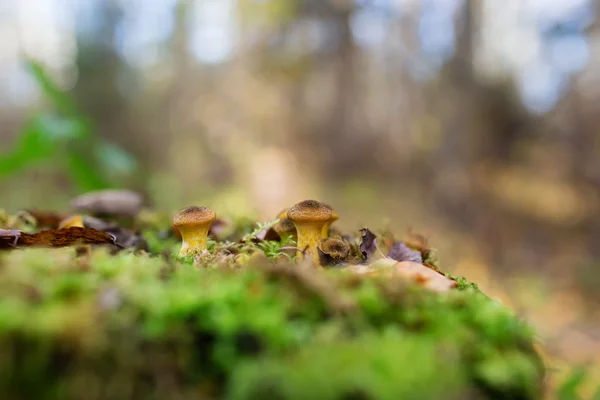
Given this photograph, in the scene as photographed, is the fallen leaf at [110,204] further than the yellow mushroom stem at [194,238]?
Yes

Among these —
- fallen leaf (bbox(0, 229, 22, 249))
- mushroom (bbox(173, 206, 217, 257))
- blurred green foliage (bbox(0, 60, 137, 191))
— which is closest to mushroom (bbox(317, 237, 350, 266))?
mushroom (bbox(173, 206, 217, 257))

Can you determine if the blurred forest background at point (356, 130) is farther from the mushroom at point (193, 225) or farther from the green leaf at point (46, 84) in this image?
the mushroom at point (193, 225)

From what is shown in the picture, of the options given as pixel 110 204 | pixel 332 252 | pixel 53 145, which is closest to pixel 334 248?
pixel 332 252

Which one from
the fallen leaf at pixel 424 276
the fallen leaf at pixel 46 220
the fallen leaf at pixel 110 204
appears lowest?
the fallen leaf at pixel 424 276

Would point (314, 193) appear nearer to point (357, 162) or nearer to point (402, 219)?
point (357, 162)

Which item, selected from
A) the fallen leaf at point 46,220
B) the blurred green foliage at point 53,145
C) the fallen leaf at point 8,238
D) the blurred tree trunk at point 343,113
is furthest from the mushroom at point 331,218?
the blurred tree trunk at point 343,113

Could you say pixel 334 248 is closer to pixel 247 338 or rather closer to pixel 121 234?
pixel 247 338

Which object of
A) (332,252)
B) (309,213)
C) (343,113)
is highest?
(343,113)
